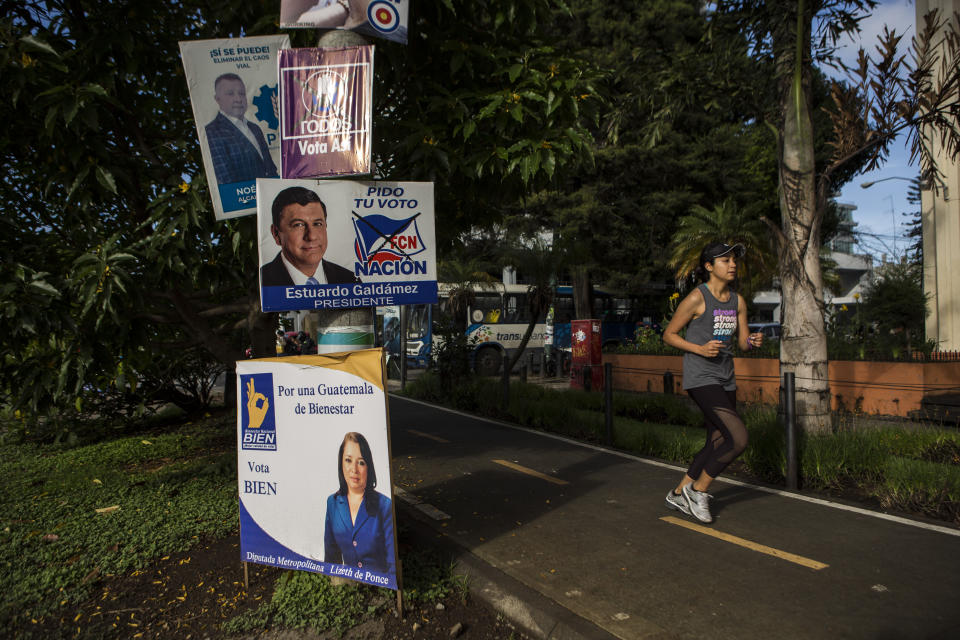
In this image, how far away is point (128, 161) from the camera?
16.4 ft

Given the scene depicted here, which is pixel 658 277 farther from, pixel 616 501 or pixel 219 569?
pixel 219 569

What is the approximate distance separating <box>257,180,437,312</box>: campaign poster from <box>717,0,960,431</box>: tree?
527cm

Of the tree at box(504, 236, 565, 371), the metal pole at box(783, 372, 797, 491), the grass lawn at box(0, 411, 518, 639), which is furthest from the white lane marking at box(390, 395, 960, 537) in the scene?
the tree at box(504, 236, 565, 371)

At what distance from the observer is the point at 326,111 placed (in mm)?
3801

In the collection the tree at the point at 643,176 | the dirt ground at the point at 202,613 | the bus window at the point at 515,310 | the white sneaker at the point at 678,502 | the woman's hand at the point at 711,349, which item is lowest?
the dirt ground at the point at 202,613

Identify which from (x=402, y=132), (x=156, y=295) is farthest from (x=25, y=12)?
(x=402, y=132)

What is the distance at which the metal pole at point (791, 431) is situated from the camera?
5.80 m

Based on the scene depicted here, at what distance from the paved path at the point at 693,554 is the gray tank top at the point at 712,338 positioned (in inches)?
44.8

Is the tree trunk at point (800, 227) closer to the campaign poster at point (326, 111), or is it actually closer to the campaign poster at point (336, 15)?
the campaign poster at point (336, 15)

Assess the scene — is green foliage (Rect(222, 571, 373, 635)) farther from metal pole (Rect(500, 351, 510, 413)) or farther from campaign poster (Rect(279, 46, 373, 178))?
metal pole (Rect(500, 351, 510, 413))

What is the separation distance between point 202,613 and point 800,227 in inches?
283

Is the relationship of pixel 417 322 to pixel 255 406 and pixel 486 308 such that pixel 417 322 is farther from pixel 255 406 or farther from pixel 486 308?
pixel 255 406

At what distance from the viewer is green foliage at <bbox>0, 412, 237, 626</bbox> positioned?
13.6 ft

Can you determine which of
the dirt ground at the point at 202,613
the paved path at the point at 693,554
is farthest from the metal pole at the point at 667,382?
the dirt ground at the point at 202,613
